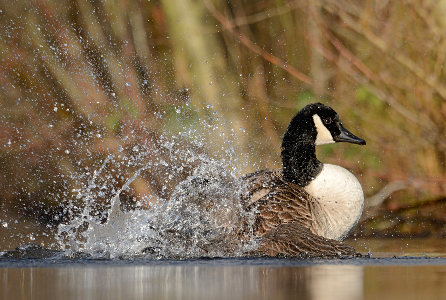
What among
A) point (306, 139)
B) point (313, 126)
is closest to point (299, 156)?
point (306, 139)

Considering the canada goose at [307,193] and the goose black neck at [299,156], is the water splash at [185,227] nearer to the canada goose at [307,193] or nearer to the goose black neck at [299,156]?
the canada goose at [307,193]

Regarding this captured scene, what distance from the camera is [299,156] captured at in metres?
8.45

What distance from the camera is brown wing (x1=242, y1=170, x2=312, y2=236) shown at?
7.80 meters

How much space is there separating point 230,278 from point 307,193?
2624mm

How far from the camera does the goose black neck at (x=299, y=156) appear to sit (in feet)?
27.5

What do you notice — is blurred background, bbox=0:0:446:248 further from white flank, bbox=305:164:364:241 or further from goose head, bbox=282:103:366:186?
white flank, bbox=305:164:364:241

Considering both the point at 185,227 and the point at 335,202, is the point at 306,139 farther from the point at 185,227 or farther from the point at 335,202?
the point at 185,227

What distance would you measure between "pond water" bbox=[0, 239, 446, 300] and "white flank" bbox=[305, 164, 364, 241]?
1.73 ft

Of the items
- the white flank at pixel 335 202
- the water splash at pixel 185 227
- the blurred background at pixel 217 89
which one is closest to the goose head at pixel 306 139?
the white flank at pixel 335 202

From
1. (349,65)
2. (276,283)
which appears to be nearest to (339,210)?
(349,65)

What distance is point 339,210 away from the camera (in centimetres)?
821

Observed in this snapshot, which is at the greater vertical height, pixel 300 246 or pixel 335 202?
pixel 335 202

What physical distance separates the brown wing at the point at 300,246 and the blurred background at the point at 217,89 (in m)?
2.25

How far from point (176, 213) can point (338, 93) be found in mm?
2804
